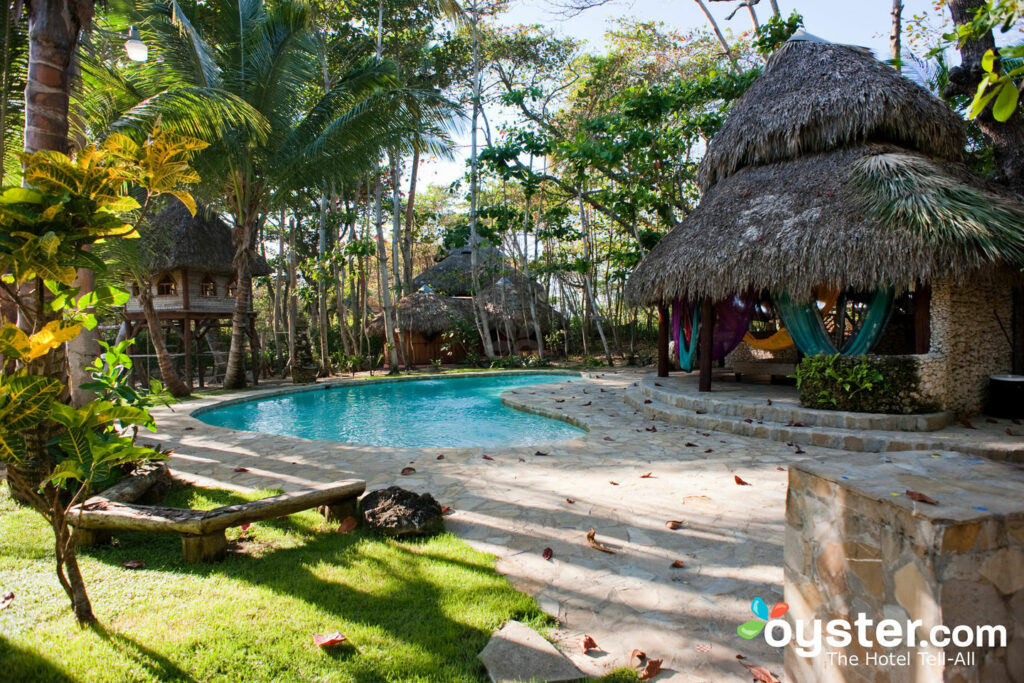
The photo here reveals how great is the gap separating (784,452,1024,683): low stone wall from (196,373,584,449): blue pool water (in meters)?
4.93

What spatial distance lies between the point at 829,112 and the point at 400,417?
25.2 ft

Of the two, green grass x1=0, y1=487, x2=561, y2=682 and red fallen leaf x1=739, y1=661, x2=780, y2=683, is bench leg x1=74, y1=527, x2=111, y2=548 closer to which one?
green grass x1=0, y1=487, x2=561, y2=682

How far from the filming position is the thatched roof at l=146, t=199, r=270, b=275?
13180mm

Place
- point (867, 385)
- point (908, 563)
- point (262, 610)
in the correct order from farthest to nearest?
point (867, 385), point (262, 610), point (908, 563)

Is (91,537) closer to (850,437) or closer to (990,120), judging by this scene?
(850,437)

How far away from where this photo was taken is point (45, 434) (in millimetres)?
2977

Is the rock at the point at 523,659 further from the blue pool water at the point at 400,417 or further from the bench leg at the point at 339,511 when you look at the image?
the blue pool water at the point at 400,417

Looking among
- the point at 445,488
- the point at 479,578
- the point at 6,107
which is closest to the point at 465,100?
the point at 6,107

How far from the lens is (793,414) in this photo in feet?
20.3

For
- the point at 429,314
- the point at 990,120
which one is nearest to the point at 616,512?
the point at 990,120

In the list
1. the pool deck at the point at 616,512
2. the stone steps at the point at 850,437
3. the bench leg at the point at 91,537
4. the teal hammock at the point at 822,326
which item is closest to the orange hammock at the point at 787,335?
the teal hammock at the point at 822,326

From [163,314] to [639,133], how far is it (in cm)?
1203

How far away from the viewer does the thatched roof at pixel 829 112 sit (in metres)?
7.58

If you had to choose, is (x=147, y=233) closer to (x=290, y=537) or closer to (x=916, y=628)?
(x=290, y=537)
